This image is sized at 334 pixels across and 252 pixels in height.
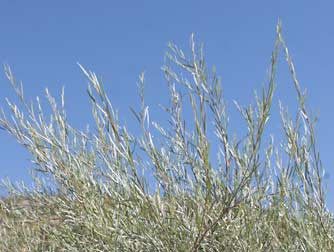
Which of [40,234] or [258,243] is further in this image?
[40,234]

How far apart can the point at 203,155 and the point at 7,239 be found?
9.85 ft

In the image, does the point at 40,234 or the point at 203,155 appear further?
the point at 40,234

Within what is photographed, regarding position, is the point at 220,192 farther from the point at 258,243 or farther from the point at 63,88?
the point at 63,88

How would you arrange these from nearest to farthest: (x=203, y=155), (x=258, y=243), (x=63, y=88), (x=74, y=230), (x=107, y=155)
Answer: (x=203, y=155)
(x=258, y=243)
(x=107, y=155)
(x=63, y=88)
(x=74, y=230)

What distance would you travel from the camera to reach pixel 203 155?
3070 millimetres

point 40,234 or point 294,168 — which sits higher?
point 40,234

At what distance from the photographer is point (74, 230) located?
4324 mm

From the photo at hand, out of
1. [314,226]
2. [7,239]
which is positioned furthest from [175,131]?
[7,239]

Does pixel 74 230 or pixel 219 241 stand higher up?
pixel 74 230

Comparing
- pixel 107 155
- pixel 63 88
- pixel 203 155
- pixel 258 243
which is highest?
pixel 63 88

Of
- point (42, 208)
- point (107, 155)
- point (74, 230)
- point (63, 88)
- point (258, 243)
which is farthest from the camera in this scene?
point (42, 208)

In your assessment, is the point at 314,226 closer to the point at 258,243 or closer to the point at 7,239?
the point at 258,243

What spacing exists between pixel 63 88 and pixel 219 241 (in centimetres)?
137

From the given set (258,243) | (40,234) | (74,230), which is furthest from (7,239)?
(258,243)
